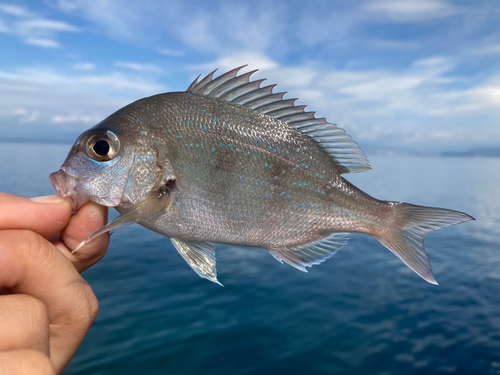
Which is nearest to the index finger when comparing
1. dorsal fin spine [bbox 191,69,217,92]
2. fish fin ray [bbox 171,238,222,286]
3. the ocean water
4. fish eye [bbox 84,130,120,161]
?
fish eye [bbox 84,130,120,161]

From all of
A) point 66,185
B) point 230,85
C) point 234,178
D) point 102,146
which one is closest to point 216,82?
point 230,85

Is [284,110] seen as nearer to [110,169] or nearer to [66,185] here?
[110,169]

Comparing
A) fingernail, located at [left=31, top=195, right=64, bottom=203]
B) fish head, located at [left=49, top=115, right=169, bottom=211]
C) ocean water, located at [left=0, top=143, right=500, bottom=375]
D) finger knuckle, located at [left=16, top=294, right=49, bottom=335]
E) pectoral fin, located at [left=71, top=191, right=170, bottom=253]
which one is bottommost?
ocean water, located at [left=0, top=143, right=500, bottom=375]

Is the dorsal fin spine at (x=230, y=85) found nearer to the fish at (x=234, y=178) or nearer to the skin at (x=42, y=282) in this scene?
the fish at (x=234, y=178)

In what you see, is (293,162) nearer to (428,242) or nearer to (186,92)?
(186,92)

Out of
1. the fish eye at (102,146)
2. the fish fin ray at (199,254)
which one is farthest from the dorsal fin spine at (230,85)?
the fish fin ray at (199,254)

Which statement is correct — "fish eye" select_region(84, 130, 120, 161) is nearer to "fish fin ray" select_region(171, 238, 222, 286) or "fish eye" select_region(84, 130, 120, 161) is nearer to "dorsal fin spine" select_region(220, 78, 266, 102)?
"fish fin ray" select_region(171, 238, 222, 286)

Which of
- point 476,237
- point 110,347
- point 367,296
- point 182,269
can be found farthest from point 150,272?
point 476,237
